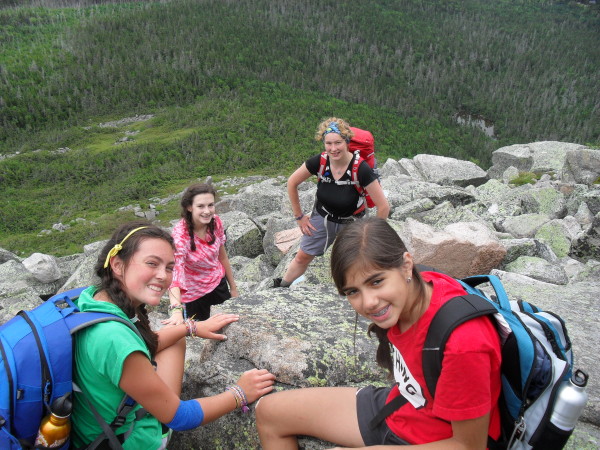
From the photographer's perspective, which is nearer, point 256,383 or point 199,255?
point 256,383

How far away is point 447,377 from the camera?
7.02 feet

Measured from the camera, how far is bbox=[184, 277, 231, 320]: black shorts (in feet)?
19.7

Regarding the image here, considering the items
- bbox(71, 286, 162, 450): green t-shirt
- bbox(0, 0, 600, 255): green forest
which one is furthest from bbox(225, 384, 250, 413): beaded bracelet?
bbox(0, 0, 600, 255): green forest

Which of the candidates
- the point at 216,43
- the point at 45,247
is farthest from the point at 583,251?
the point at 216,43

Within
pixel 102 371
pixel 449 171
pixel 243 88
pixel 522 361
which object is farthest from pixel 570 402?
pixel 243 88

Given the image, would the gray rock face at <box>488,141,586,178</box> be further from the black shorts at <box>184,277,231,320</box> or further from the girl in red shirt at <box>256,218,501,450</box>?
the girl in red shirt at <box>256,218,501,450</box>

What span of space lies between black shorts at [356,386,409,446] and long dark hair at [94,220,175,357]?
1.50 meters

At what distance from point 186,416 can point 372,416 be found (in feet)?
3.95

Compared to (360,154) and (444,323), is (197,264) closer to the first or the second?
(360,154)

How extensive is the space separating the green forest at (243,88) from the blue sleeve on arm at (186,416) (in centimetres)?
3727

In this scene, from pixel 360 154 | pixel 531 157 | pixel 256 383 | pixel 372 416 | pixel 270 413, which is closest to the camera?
pixel 372 416

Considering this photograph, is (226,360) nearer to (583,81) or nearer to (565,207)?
(565,207)

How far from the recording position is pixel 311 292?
16.3ft

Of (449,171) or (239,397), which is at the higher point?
(239,397)
